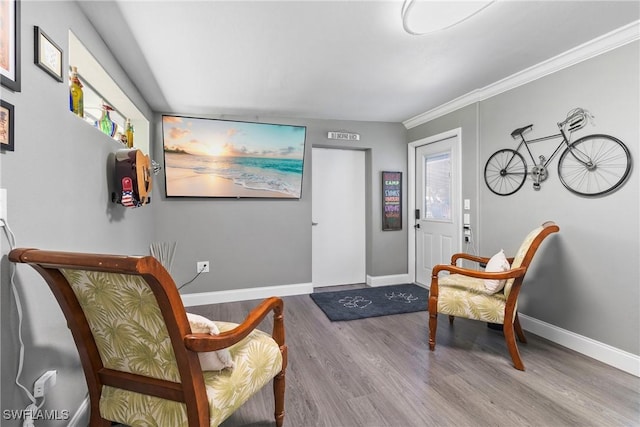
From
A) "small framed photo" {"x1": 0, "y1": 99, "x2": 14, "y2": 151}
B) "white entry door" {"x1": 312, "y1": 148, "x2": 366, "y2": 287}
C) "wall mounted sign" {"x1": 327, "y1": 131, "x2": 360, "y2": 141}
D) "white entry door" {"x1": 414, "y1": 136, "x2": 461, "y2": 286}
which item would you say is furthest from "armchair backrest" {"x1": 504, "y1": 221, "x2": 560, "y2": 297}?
"small framed photo" {"x1": 0, "y1": 99, "x2": 14, "y2": 151}

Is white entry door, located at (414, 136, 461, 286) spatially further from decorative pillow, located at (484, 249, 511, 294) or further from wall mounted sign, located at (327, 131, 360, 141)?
decorative pillow, located at (484, 249, 511, 294)

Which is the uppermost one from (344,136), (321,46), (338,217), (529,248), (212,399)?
(321,46)

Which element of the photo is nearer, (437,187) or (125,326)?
(125,326)

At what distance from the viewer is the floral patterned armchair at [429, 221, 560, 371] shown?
6.70 feet

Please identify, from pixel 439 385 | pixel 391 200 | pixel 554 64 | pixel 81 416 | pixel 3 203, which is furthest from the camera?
pixel 391 200

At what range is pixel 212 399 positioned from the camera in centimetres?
108

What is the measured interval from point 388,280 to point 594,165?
8.51 ft

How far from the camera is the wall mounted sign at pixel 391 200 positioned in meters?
4.08

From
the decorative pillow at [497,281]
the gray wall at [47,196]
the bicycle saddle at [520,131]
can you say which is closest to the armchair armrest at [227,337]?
the gray wall at [47,196]

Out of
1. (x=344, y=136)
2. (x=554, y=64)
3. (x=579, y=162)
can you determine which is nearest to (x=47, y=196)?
(x=344, y=136)

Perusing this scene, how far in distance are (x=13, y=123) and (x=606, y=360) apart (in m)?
3.61

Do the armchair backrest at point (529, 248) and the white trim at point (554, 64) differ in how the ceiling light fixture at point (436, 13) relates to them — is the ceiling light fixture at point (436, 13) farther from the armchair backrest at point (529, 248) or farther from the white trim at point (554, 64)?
the armchair backrest at point (529, 248)

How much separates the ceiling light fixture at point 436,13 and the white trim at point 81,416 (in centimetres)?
274

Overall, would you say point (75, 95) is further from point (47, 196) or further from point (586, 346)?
point (586, 346)
